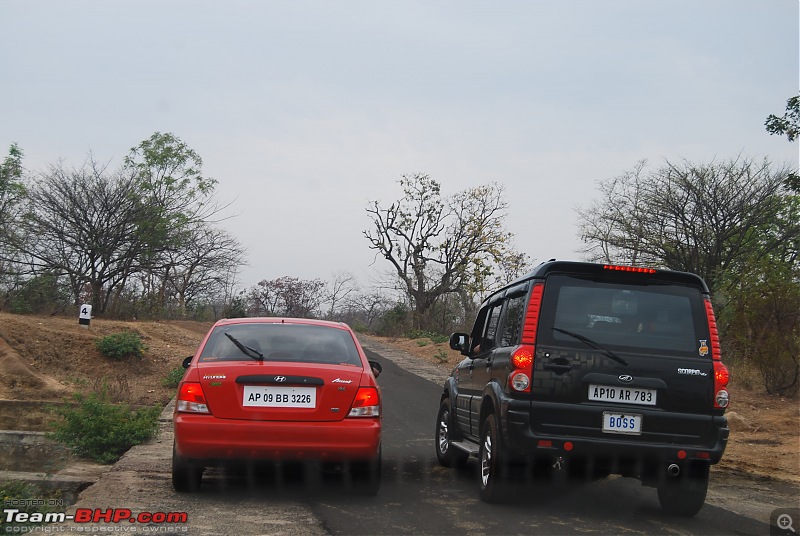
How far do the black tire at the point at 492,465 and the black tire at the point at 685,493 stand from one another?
138cm

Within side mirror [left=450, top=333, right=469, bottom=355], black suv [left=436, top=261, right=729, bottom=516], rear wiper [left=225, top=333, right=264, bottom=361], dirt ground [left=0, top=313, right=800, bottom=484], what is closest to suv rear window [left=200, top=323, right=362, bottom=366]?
rear wiper [left=225, top=333, right=264, bottom=361]

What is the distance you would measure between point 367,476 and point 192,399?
167cm

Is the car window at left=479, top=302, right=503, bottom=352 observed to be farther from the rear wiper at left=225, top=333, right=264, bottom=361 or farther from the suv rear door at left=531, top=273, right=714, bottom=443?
the rear wiper at left=225, top=333, right=264, bottom=361

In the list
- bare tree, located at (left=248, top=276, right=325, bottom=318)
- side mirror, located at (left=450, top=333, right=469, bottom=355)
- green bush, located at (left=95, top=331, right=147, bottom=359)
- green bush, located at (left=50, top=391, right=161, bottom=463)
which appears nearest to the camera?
side mirror, located at (left=450, top=333, right=469, bottom=355)

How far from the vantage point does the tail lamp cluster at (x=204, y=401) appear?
672 cm

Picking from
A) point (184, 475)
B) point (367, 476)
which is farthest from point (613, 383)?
point (184, 475)

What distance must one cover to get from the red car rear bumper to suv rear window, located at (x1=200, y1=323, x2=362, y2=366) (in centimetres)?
67

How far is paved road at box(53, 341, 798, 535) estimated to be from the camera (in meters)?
6.13

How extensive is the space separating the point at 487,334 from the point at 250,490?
286 centimetres

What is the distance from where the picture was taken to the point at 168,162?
46.5m

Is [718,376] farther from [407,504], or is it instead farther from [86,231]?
[86,231]

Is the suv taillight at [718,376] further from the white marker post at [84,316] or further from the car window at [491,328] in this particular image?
the white marker post at [84,316]

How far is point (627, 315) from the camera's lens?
677 cm

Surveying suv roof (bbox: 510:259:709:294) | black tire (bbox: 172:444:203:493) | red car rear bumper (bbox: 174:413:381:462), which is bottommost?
black tire (bbox: 172:444:203:493)
